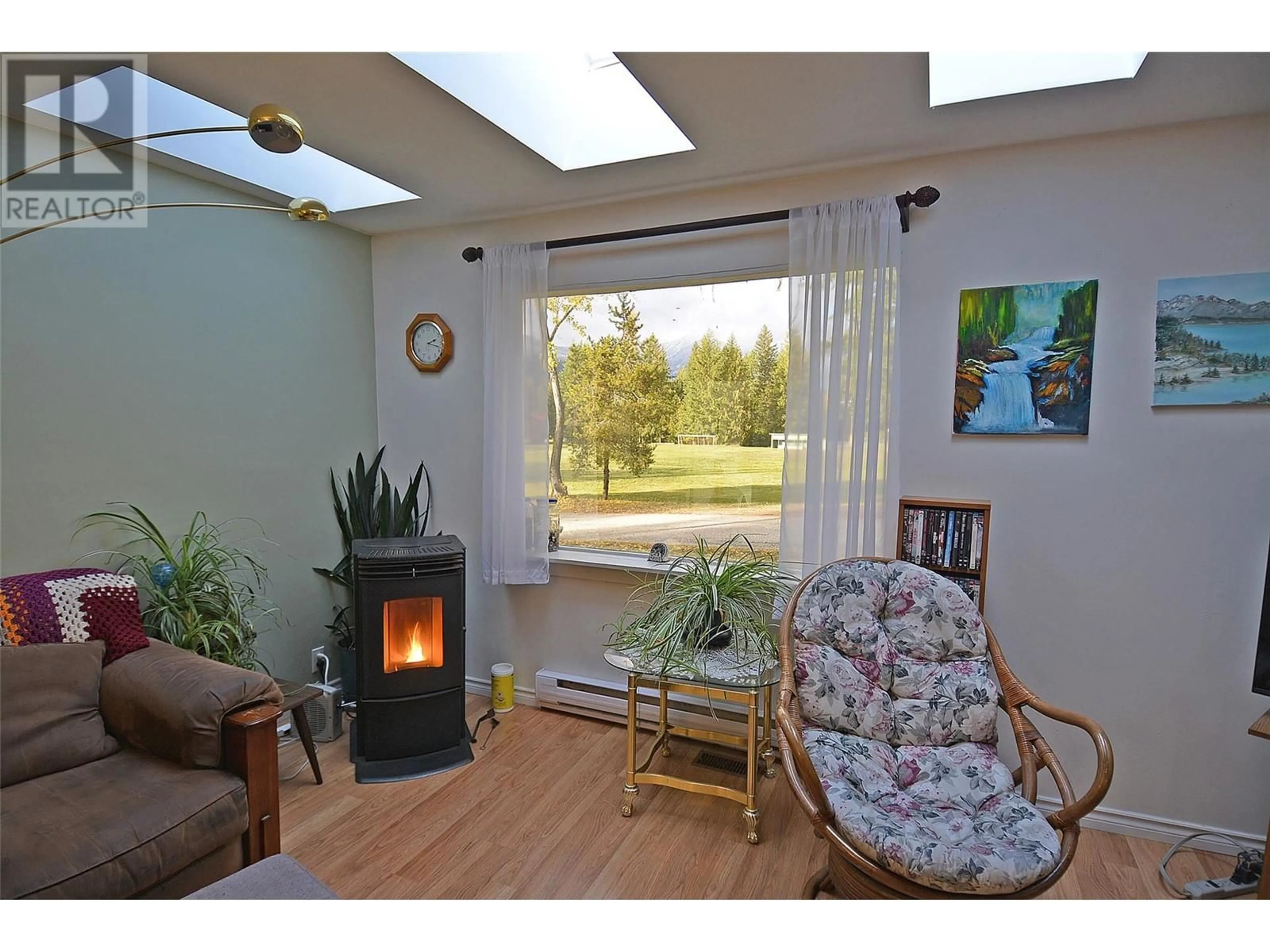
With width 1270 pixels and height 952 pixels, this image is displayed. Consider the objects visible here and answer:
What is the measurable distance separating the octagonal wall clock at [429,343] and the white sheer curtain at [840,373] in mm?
1883

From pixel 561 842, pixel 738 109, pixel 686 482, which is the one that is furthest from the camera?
pixel 686 482

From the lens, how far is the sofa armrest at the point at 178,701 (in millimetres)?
1820

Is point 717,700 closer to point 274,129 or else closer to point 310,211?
point 310,211

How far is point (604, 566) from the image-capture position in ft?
10.2

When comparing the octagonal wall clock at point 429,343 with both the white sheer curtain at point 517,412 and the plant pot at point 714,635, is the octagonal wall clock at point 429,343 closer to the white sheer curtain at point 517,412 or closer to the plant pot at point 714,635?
the white sheer curtain at point 517,412

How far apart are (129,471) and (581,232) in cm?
222

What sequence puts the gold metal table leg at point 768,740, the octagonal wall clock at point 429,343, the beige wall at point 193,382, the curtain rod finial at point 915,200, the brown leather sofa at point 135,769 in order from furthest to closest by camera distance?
the octagonal wall clock at point 429,343, the gold metal table leg at point 768,740, the curtain rod finial at point 915,200, the beige wall at point 193,382, the brown leather sofa at point 135,769

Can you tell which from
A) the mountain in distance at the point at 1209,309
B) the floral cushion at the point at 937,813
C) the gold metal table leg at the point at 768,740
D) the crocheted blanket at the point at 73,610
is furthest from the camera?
the gold metal table leg at the point at 768,740

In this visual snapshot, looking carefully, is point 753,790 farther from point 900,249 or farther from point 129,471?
point 129,471

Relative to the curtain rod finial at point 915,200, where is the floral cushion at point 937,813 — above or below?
below

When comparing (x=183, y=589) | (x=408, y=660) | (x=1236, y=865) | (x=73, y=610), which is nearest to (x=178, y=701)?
(x=73, y=610)
